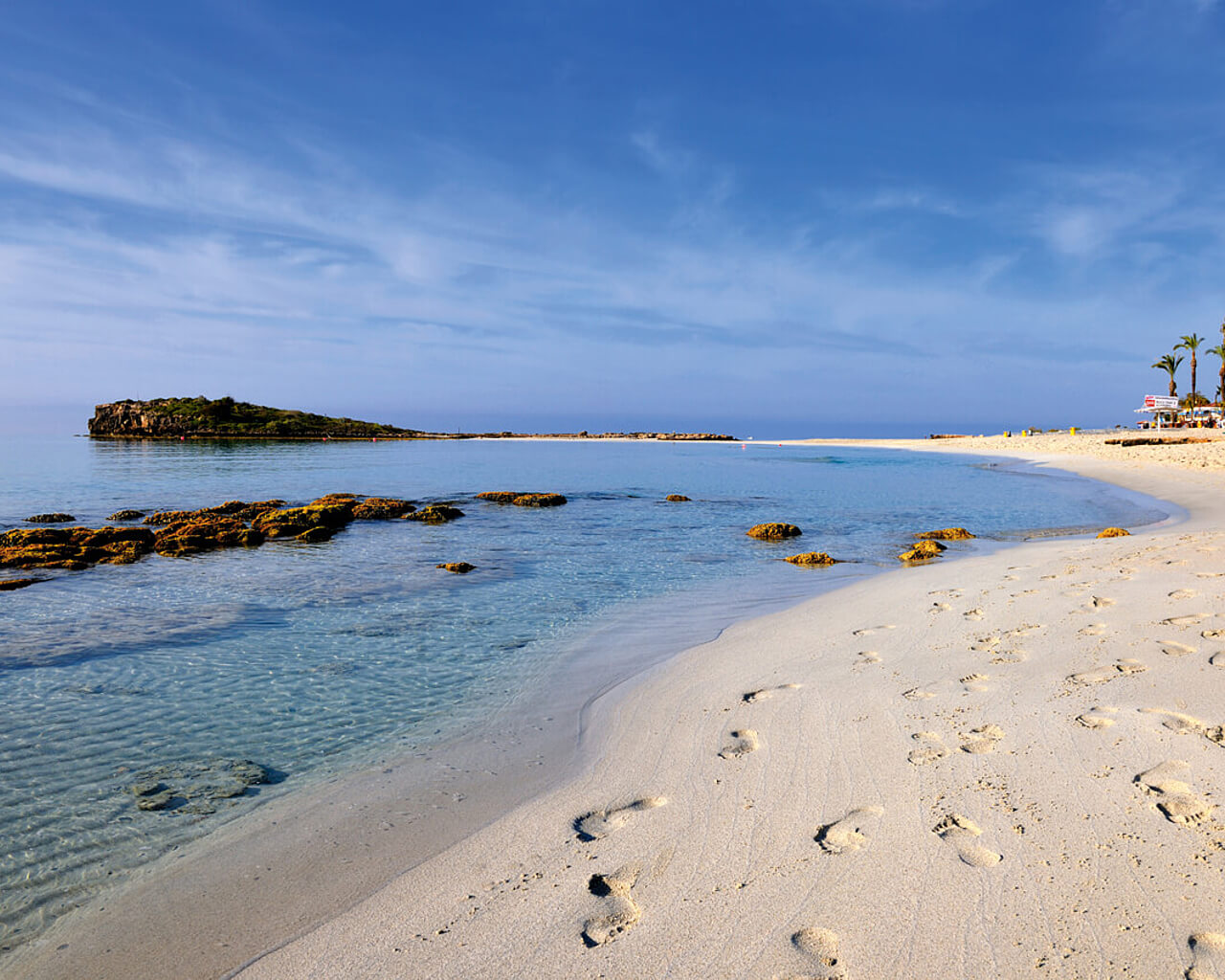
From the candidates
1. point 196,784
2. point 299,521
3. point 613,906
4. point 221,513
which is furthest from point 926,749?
point 221,513

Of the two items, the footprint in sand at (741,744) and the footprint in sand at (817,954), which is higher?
the footprint in sand at (817,954)

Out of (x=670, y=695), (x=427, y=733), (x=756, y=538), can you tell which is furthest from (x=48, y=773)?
(x=756, y=538)

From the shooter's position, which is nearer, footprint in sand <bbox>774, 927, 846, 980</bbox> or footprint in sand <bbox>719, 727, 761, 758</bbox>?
footprint in sand <bbox>774, 927, 846, 980</bbox>

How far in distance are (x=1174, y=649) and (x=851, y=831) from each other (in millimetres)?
4446

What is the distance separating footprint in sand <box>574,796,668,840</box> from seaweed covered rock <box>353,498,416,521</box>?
18602mm

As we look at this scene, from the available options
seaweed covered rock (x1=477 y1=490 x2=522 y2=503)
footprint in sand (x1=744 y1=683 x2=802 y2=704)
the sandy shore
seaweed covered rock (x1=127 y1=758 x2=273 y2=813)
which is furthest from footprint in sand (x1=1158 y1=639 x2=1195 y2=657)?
seaweed covered rock (x1=477 y1=490 x2=522 y2=503)

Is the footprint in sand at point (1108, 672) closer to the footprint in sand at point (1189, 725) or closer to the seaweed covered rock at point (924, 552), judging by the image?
the footprint in sand at point (1189, 725)

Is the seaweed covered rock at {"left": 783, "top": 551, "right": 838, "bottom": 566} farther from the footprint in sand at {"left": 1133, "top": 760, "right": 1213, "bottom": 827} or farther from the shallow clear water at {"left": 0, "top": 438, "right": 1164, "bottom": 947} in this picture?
the footprint in sand at {"left": 1133, "top": 760, "right": 1213, "bottom": 827}

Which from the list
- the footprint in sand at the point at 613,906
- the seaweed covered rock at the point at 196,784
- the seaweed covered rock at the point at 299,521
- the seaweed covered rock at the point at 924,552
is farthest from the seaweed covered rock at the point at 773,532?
the footprint in sand at the point at 613,906

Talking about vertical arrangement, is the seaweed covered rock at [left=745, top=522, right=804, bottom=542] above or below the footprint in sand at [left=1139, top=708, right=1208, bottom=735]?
below

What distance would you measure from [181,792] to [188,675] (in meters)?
2.87

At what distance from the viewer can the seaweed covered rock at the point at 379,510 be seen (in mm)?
21812

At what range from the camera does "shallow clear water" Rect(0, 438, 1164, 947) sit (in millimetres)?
5020

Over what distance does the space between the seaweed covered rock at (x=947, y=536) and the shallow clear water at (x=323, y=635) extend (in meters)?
0.62
